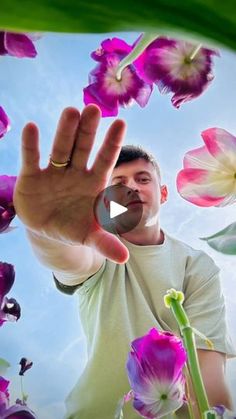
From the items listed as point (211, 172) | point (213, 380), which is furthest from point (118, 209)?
point (213, 380)

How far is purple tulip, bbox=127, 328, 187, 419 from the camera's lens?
1.25 meters

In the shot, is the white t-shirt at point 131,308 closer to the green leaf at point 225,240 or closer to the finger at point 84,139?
the green leaf at point 225,240

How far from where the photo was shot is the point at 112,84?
1249mm

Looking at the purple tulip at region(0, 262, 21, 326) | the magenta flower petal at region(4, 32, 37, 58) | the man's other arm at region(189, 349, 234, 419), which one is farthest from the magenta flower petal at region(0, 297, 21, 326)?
the magenta flower petal at region(4, 32, 37, 58)

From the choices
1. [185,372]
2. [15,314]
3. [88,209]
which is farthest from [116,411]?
[88,209]

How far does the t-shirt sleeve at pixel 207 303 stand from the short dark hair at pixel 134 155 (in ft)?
0.81

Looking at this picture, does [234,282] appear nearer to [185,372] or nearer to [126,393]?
[185,372]

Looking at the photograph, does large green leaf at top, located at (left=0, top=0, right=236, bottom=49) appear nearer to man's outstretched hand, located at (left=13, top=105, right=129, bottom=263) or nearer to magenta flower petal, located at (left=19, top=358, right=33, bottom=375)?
man's outstretched hand, located at (left=13, top=105, right=129, bottom=263)

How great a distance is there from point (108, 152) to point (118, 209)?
20 cm

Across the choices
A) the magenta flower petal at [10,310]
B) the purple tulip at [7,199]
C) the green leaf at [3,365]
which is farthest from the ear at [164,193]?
the green leaf at [3,365]

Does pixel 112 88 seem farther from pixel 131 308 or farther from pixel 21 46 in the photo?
pixel 131 308

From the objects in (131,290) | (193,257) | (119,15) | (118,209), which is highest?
(119,15)

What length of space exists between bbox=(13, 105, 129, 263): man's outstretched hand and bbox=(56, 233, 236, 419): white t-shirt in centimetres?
24

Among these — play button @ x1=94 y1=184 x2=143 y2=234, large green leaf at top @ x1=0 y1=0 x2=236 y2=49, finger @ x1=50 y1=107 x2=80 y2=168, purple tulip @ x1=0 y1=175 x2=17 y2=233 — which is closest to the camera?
large green leaf at top @ x1=0 y1=0 x2=236 y2=49
